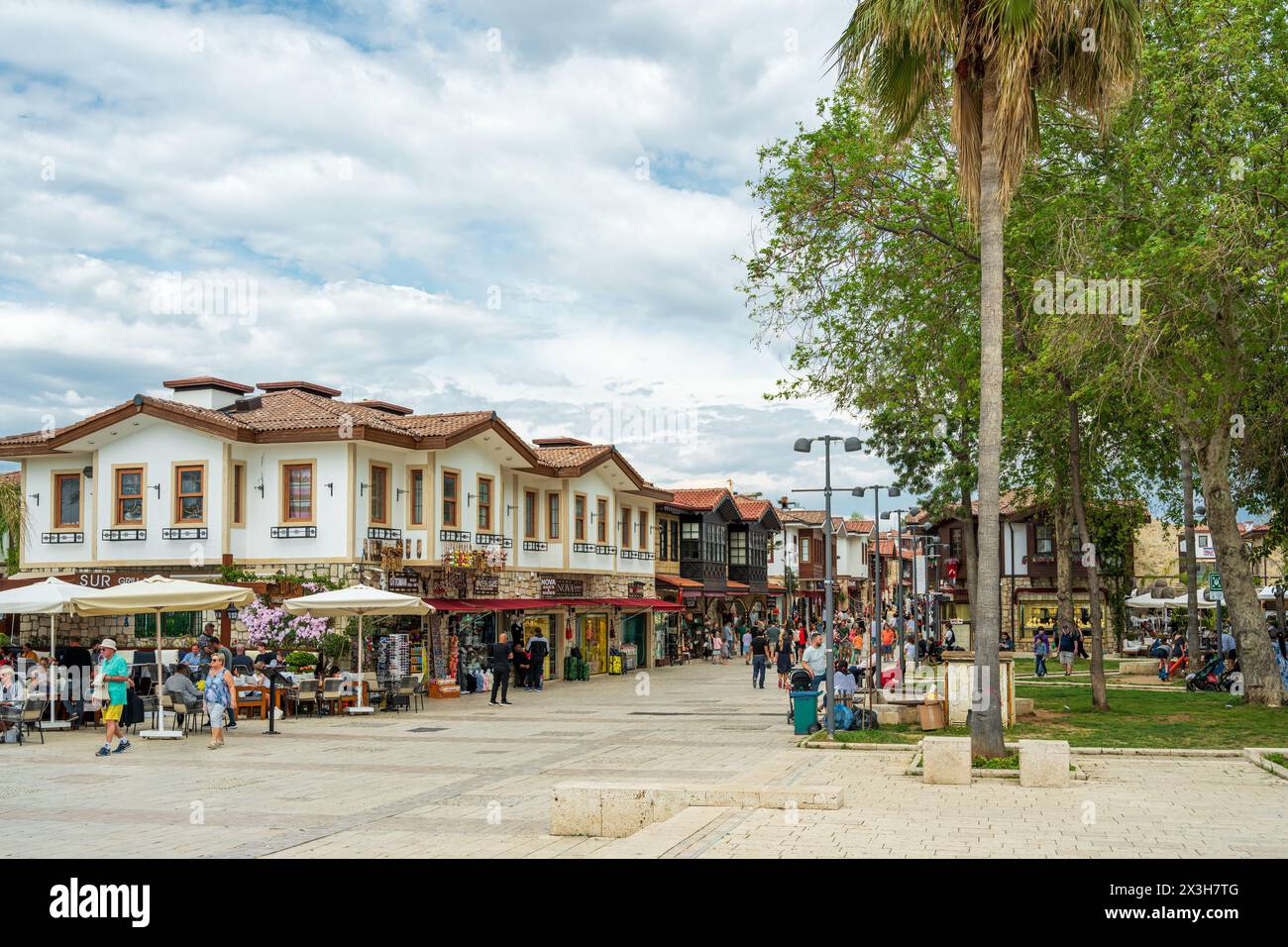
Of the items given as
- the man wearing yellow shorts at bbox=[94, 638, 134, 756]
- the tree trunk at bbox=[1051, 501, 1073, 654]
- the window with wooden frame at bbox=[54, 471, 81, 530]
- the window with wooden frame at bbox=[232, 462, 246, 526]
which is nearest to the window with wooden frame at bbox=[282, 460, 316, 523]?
the window with wooden frame at bbox=[232, 462, 246, 526]

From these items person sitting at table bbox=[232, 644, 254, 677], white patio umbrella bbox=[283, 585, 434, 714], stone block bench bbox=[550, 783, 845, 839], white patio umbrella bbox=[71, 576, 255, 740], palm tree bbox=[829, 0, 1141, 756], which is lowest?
person sitting at table bbox=[232, 644, 254, 677]

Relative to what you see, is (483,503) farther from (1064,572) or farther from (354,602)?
(1064,572)

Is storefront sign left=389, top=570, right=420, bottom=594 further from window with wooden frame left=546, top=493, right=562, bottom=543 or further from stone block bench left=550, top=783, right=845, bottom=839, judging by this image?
stone block bench left=550, top=783, right=845, bottom=839

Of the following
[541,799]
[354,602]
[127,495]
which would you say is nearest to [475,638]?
[127,495]

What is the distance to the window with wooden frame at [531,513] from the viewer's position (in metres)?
38.5

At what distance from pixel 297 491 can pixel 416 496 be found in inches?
130

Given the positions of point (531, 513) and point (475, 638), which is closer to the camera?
point (475, 638)

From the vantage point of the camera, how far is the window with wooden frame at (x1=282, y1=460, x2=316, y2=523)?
3048cm

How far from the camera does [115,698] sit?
64.3 feet

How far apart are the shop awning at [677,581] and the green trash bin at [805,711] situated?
2761 centimetres

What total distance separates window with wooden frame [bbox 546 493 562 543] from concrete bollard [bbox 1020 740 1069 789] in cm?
2620

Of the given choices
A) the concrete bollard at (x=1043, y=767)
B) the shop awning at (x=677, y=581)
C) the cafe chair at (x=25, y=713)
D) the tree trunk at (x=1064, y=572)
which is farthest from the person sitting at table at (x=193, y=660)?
the tree trunk at (x=1064, y=572)

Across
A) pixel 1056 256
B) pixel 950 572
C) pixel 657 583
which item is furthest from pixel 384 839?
pixel 950 572

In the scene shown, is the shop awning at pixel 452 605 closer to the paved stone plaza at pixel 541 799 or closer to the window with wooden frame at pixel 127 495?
the window with wooden frame at pixel 127 495
